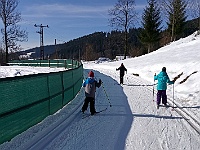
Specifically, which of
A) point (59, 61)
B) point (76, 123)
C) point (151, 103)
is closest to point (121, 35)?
point (59, 61)

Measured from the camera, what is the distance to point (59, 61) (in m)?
46.9

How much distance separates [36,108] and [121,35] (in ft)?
157

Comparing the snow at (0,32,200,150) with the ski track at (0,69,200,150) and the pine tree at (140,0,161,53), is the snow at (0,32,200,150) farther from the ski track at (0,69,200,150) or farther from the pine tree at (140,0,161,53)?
the pine tree at (140,0,161,53)

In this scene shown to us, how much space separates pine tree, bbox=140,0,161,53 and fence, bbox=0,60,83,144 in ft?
156

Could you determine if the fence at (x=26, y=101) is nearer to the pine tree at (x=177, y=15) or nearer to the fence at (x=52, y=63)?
the fence at (x=52, y=63)

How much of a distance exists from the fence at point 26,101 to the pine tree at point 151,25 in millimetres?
47470

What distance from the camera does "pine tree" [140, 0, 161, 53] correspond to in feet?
182

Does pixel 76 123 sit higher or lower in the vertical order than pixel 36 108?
lower

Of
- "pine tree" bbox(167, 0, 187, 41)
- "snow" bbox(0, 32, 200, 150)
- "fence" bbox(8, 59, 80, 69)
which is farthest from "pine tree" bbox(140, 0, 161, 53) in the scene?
"snow" bbox(0, 32, 200, 150)

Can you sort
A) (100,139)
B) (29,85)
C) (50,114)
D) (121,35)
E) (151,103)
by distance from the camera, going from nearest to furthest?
(100,139) < (29,85) < (50,114) < (151,103) < (121,35)

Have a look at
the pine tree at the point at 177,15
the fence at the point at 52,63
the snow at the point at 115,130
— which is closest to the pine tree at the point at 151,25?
the pine tree at the point at 177,15

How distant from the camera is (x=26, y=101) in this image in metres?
7.05

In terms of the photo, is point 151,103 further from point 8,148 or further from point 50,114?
point 8,148

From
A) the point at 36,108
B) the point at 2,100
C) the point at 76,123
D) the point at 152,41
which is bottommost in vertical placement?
the point at 76,123
